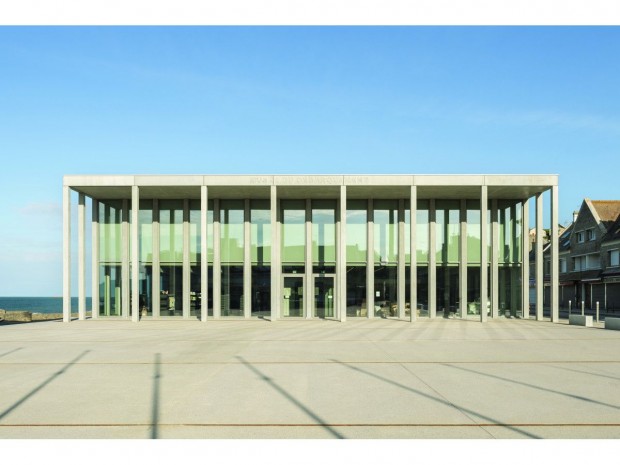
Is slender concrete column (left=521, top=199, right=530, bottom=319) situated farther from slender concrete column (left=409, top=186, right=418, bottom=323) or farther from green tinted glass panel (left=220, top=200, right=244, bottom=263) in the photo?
green tinted glass panel (left=220, top=200, right=244, bottom=263)

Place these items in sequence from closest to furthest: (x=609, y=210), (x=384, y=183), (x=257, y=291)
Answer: (x=384, y=183) < (x=257, y=291) < (x=609, y=210)

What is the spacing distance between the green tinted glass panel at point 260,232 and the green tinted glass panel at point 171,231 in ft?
12.3

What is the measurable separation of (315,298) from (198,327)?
25.3 feet

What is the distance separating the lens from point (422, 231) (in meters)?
31.2

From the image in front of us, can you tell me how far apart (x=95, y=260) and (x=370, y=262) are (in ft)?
46.1

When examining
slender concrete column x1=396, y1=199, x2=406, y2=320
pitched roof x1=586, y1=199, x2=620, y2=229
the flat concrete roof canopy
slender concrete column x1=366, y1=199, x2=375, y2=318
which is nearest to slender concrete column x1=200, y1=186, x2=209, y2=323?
the flat concrete roof canopy

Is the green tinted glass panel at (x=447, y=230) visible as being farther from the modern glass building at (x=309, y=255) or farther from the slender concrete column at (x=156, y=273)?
the slender concrete column at (x=156, y=273)

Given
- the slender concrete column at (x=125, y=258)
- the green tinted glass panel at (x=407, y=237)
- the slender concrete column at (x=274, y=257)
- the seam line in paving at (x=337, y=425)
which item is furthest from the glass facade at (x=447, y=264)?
the seam line in paving at (x=337, y=425)

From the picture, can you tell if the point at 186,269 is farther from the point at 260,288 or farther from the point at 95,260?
the point at 95,260

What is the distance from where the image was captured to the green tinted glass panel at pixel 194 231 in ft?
102

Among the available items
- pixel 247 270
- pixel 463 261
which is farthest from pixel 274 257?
pixel 463 261
